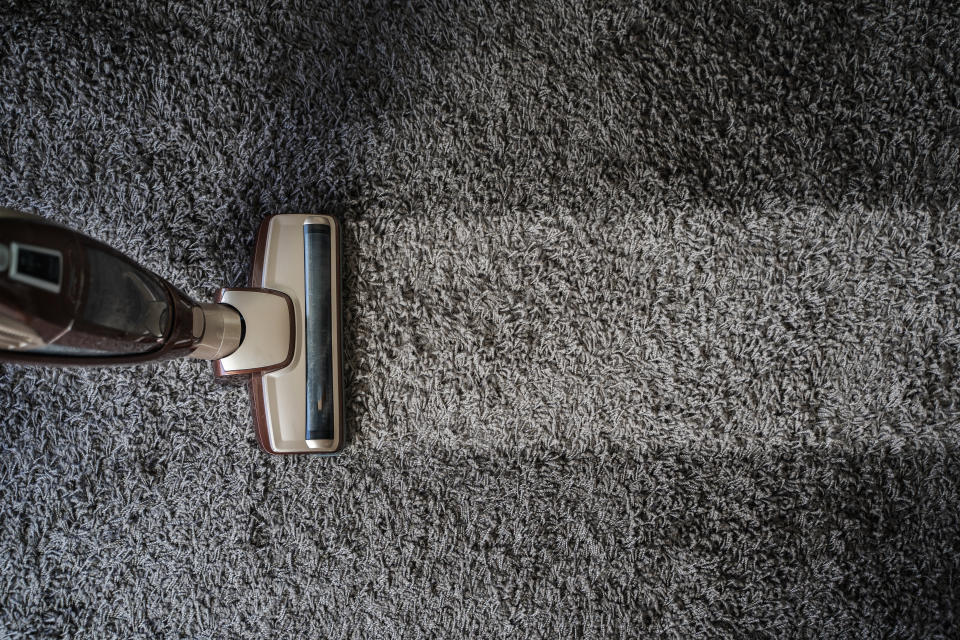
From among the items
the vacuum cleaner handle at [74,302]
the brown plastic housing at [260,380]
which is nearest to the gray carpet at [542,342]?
the brown plastic housing at [260,380]

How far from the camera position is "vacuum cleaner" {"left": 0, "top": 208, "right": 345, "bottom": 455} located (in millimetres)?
377

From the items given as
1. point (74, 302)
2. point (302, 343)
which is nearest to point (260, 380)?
point (302, 343)

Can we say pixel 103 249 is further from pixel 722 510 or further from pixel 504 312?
pixel 722 510

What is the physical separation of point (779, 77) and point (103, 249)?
0.75 m

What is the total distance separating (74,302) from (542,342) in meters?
0.48

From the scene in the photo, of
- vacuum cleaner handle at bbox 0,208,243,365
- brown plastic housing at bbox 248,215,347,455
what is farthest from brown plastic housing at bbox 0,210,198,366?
brown plastic housing at bbox 248,215,347,455

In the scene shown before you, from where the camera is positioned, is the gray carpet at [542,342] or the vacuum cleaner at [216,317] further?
the gray carpet at [542,342]

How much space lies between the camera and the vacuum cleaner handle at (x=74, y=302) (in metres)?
0.37

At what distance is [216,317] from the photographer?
22.8 inches

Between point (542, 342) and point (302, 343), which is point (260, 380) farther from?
point (542, 342)

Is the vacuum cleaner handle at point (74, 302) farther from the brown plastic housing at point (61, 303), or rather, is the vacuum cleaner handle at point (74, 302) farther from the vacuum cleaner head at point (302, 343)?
the vacuum cleaner head at point (302, 343)

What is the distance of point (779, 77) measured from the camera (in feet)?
2.45

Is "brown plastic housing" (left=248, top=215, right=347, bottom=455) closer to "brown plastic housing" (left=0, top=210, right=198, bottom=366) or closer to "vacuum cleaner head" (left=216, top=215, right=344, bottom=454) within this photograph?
"vacuum cleaner head" (left=216, top=215, right=344, bottom=454)

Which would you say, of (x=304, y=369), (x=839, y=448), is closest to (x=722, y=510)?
(x=839, y=448)
